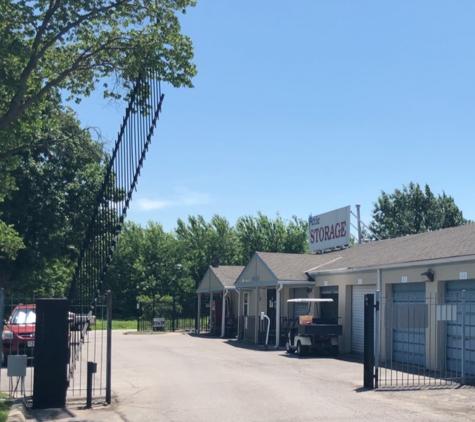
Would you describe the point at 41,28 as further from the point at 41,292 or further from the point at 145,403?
the point at 41,292

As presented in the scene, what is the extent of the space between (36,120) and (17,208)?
57.1 ft

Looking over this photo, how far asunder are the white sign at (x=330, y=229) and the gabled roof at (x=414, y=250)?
193cm

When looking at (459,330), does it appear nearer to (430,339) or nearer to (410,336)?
(430,339)

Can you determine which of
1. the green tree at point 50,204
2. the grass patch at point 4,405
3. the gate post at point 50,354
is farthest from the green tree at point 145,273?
the gate post at point 50,354

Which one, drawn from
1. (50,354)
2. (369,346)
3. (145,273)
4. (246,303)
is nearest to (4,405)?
(50,354)

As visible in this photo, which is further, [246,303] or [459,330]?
[246,303]

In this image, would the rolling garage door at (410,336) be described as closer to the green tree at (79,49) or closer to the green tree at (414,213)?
the green tree at (79,49)

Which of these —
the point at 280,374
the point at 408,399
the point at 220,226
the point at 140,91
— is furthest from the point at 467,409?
the point at 220,226

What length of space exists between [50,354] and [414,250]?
13389 mm

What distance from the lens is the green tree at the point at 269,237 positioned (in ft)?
200

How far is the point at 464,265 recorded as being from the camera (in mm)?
16891

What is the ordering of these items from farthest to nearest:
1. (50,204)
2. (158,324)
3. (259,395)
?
(158,324)
(50,204)
(259,395)

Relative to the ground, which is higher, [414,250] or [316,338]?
[414,250]

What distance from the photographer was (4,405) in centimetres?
1109
